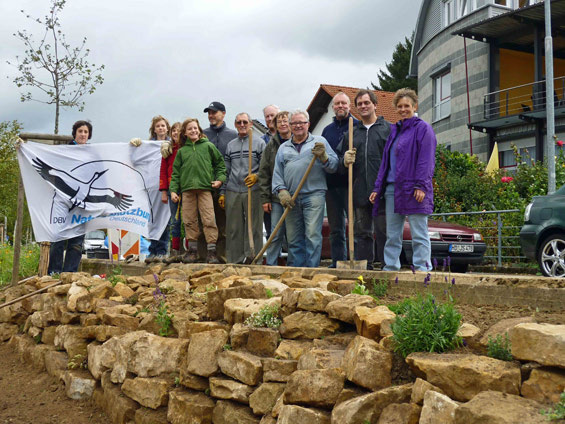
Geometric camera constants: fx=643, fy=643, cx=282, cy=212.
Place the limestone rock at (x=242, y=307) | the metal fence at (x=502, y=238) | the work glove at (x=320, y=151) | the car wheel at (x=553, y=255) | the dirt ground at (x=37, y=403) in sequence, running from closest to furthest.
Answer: the limestone rock at (x=242, y=307)
the dirt ground at (x=37, y=403)
the work glove at (x=320, y=151)
the car wheel at (x=553, y=255)
the metal fence at (x=502, y=238)

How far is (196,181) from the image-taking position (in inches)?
301

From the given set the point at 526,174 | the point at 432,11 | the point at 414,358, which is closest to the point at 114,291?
the point at 414,358

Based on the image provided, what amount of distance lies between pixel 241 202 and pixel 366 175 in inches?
69.7

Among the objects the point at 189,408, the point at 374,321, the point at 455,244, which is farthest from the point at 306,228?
the point at 455,244

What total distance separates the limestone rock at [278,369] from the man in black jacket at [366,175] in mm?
2920

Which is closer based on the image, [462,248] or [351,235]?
[351,235]

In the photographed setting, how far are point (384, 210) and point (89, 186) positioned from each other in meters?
4.43

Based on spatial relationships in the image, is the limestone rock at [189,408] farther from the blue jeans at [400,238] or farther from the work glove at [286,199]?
the work glove at [286,199]

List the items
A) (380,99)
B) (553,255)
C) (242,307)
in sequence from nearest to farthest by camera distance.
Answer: (242,307) → (553,255) → (380,99)

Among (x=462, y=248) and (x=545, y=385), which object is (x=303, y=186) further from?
(x=462, y=248)

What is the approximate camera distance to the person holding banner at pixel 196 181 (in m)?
7.70

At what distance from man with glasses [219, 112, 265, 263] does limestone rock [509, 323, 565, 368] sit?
501cm

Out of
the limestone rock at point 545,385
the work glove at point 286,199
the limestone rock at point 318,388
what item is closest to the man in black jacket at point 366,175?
the work glove at point 286,199

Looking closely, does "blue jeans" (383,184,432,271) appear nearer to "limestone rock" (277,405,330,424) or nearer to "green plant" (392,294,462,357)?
"green plant" (392,294,462,357)
